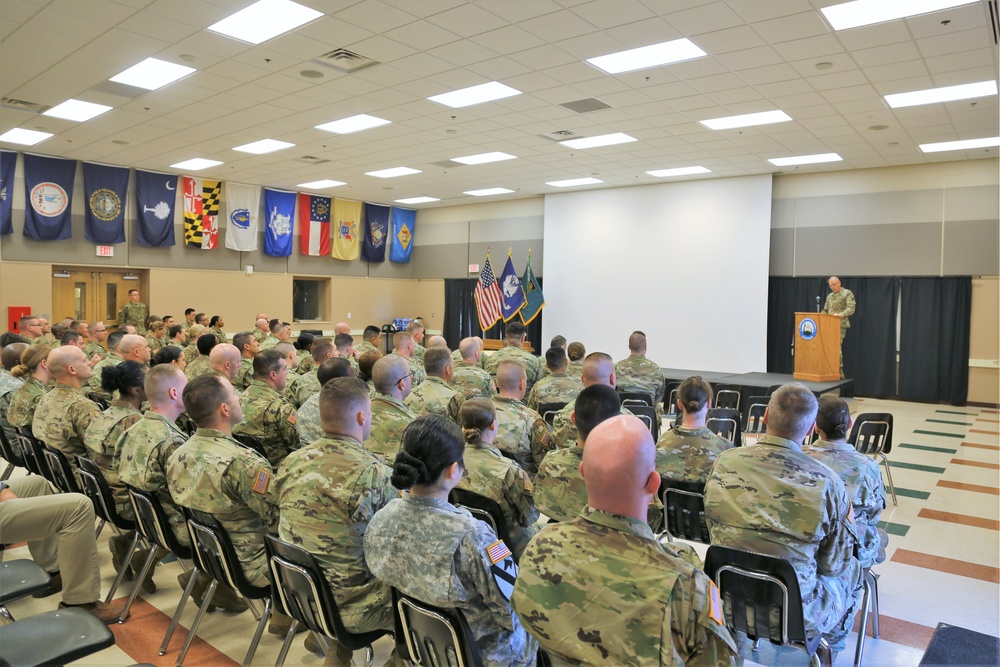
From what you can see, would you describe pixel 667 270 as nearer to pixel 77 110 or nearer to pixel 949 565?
pixel 949 565

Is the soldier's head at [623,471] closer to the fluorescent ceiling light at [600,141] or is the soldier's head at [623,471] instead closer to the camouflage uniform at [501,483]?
the camouflage uniform at [501,483]

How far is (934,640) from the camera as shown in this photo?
1.62 m

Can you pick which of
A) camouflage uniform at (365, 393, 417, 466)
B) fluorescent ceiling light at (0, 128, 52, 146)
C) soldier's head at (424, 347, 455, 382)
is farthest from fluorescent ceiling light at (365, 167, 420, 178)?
camouflage uniform at (365, 393, 417, 466)

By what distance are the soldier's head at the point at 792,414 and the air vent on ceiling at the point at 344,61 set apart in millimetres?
5778

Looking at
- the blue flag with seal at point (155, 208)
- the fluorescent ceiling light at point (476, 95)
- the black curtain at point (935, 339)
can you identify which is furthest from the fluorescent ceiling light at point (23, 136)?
the black curtain at point (935, 339)

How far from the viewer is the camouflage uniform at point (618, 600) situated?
1483 millimetres

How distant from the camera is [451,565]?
1919 mm

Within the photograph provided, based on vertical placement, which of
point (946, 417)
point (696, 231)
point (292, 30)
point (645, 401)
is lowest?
point (946, 417)

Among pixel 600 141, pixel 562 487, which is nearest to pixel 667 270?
pixel 600 141

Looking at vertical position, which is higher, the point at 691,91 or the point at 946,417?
the point at 691,91

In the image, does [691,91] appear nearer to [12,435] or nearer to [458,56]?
[458,56]

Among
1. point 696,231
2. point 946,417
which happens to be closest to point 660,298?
point 696,231

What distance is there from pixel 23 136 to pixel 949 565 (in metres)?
13.0

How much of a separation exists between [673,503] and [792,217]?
10717 mm
